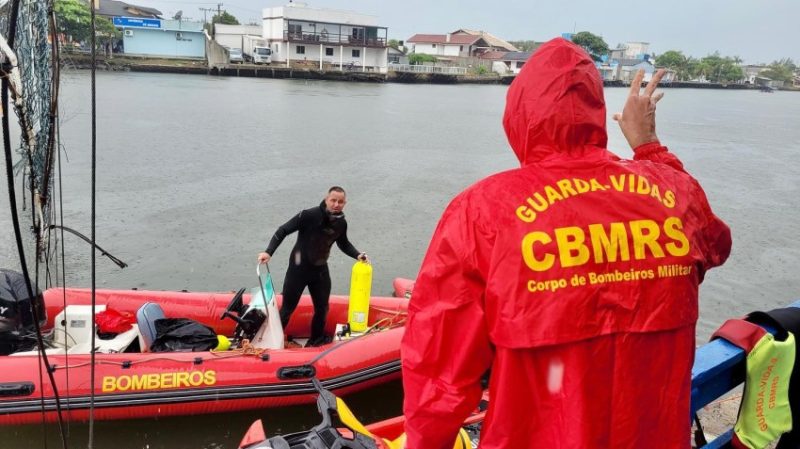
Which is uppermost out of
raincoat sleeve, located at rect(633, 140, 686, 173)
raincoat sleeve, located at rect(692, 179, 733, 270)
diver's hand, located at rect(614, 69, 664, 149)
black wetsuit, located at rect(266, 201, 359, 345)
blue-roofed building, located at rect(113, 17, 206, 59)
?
blue-roofed building, located at rect(113, 17, 206, 59)

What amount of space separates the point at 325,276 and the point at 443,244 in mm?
4269

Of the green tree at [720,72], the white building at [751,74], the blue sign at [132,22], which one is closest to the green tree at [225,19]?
the blue sign at [132,22]

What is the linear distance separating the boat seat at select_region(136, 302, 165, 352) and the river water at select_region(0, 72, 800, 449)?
25.5 inches

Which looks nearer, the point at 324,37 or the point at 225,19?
the point at 324,37

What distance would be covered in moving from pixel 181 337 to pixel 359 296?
60.9 inches

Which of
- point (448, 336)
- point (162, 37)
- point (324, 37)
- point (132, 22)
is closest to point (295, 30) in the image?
point (324, 37)

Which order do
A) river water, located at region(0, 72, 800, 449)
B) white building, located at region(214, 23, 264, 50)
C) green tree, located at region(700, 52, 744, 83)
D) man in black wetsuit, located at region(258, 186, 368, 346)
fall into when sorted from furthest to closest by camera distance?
green tree, located at region(700, 52, 744, 83), white building, located at region(214, 23, 264, 50), river water, located at region(0, 72, 800, 449), man in black wetsuit, located at region(258, 186, 368, 346)

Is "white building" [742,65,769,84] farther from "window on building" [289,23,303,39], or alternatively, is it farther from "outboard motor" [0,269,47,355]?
"outboard motor" [0,269,47,355]

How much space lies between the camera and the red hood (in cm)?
127

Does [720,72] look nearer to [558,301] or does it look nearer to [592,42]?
[592,42]

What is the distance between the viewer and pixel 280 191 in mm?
13258

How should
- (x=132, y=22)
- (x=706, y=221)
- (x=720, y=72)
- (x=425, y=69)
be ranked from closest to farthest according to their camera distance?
(x=706, y=221), (x=132, y=22), (x=425, y=69), (x=720, y=72)

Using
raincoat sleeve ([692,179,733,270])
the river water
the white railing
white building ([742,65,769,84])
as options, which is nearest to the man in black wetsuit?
the river water

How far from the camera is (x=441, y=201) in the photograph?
13320 mm
